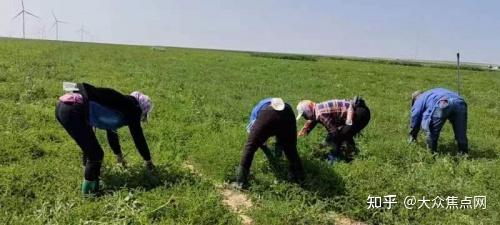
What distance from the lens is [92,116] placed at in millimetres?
6594

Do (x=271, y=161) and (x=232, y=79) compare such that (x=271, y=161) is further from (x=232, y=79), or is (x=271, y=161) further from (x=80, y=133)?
(x=232, y=79)

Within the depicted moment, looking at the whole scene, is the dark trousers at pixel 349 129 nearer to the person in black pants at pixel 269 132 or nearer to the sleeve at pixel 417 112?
the person in black pants at pixel 269 132

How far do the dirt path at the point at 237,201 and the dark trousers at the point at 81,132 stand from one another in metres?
A: 1.82

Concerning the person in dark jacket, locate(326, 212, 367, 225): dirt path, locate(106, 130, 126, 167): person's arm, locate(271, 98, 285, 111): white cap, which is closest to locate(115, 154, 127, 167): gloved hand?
locate(106, 130, 126, 167): person's arm

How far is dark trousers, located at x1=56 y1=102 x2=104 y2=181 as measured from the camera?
20.7 ft

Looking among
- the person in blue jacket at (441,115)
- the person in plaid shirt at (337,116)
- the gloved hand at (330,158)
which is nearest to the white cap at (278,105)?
the person in plaid shirt at (337,116)

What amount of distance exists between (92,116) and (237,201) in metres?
2.35

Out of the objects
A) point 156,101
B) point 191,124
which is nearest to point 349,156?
point 191,124

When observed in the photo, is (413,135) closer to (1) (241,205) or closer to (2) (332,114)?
Result: (2) (332,114)

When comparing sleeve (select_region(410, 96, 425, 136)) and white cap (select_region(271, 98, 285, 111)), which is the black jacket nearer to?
white cap (select_region(271, 98, 285, 111))

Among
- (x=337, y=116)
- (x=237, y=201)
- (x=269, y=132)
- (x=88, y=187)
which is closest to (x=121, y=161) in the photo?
(x=88, y=187)

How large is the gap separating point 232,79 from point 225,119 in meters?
10.2

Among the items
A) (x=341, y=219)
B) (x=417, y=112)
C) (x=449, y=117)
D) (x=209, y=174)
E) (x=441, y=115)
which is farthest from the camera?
(x=417, y=112)

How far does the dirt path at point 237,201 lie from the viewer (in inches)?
252
